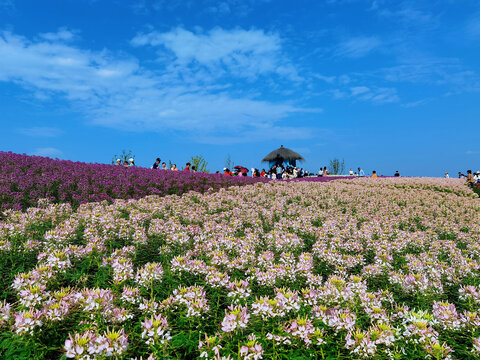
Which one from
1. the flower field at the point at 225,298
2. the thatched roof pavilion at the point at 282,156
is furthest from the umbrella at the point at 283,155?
the flower field at the point at 225,298

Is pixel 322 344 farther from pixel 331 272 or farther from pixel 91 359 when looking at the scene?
pixel 331 272

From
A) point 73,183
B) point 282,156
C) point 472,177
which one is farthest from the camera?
point 282,156

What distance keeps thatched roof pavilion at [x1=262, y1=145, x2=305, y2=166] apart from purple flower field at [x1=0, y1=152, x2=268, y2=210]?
28155 millimetres

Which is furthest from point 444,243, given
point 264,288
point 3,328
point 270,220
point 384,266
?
point 3,328

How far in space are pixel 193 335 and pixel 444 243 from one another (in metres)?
6.60

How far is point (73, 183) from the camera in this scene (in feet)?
40.7

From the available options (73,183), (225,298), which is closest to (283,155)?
(73,183)

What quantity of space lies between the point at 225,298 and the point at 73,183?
36.9 ft

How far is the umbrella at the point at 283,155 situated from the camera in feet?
142

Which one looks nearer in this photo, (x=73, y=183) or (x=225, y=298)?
(x=225, y=298)

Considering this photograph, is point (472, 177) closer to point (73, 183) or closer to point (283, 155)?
point (283, 155)

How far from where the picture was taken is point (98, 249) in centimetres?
492

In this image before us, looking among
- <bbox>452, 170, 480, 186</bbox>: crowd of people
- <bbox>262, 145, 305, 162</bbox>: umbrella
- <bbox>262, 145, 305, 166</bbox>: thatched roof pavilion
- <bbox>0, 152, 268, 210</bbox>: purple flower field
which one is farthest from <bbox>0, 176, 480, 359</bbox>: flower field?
<bbox>262, 145, 305, 166</bbox>: thatched roof pavilion

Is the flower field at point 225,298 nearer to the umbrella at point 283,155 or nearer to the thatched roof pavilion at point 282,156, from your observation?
the umbrella at point 283,155
